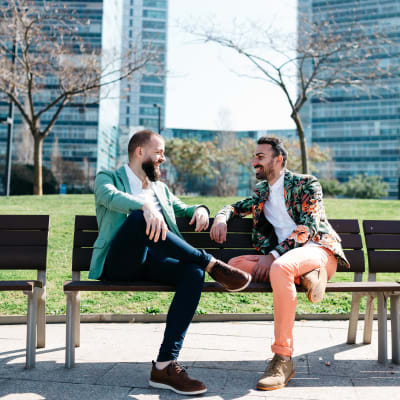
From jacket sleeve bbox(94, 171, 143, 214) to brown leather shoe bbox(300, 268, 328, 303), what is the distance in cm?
130

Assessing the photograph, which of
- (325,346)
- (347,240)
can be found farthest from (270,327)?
(347,240)

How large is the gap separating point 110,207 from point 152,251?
0.46 metres

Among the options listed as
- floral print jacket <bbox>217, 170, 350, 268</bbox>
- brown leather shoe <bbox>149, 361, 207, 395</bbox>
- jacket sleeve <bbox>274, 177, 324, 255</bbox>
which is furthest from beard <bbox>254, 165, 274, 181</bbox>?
brown leather shoe <bbox>149, 361, 207, 395</bbox>

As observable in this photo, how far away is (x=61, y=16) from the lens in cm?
1875

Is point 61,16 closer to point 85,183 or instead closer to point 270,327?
point 270,327

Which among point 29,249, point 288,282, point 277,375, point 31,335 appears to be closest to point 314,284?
point 288,282

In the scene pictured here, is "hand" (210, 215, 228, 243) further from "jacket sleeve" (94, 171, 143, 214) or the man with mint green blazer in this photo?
"jacket sleeve" (94, 171, 143, 214)

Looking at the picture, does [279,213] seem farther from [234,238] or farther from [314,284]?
[314,284]

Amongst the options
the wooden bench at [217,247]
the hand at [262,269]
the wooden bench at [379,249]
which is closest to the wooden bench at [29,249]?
the wooden bench at [217,247]

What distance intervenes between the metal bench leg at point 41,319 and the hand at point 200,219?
4.51 ft

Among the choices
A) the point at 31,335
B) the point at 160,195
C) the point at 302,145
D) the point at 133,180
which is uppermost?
the point at 302,145

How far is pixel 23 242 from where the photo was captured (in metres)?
4.20

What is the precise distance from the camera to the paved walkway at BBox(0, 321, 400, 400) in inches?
124

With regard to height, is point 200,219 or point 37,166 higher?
point 37,166
